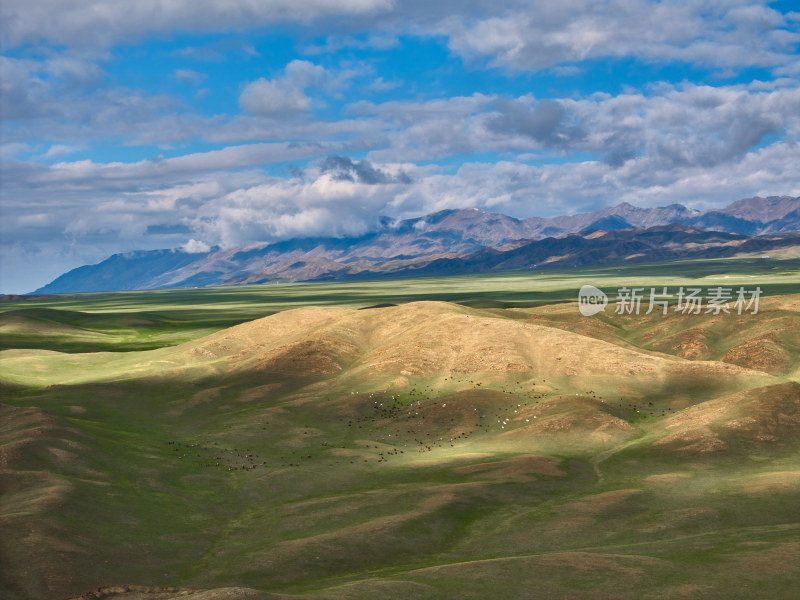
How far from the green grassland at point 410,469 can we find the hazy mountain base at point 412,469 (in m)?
0.28

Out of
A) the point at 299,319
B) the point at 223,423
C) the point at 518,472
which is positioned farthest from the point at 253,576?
the point at 299,319

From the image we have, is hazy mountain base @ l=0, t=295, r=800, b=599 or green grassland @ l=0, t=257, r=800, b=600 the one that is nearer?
green grassland @ l=0, t=257, r=800, b=600

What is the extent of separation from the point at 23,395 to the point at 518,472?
84.8 metres

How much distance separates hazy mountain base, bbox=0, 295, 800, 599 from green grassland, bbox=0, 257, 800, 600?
282 millimetres

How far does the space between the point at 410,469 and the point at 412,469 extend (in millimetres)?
239

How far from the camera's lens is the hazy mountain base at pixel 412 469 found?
39.8 meters

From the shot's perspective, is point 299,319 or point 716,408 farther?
point 299,319

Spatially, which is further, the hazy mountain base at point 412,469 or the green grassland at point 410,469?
the hazy mountain base at point 412,469

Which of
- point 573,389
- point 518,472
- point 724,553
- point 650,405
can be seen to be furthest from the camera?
point 573,389

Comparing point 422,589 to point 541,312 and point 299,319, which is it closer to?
point 299,319

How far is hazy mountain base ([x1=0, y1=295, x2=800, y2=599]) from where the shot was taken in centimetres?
3981

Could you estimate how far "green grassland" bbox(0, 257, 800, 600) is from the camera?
3956 centimetres

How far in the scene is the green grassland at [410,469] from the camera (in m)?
39.6

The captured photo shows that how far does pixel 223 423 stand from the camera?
91562mm
